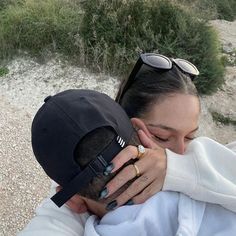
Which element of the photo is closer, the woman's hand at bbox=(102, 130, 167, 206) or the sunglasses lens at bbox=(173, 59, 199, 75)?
the woman's hand at bbox=(102, 130, 167, 206)

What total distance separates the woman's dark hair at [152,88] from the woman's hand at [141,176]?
0.30 meters

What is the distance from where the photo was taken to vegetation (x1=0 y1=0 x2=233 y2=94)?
541cm

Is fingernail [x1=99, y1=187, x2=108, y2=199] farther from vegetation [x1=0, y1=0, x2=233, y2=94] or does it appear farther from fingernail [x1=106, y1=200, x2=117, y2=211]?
vegetation [x1=0, y1=0, x2=233, y2=94]

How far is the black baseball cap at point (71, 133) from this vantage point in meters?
1.14

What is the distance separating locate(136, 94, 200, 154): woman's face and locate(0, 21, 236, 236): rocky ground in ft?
7.72

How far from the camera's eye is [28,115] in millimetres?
4875

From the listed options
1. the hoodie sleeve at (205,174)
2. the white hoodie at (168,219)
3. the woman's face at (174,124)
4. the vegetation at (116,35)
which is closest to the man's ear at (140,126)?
the woman's face at (174,124)

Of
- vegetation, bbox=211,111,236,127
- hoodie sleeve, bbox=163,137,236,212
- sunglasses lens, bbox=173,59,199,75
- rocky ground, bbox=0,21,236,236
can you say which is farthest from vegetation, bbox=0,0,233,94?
hoodie sleeve, bbox=163,137,236,212

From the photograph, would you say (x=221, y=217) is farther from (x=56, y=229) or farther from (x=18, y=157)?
(x=18, y=157)

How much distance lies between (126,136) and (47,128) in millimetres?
192

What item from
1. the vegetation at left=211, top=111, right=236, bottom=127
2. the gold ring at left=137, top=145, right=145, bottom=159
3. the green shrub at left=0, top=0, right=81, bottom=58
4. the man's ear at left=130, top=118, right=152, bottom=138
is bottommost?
the vegetation at left=211, top=111, right=236, bottom=127

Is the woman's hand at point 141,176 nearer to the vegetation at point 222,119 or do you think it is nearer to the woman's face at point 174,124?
the woman's face at point 174,124

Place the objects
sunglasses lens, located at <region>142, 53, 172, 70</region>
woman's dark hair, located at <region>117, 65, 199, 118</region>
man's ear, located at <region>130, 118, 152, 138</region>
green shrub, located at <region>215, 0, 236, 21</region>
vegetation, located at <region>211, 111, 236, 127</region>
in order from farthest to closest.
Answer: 1. green shrub, located at <region>215, 0, 236, 21</region>
2. vegetation, located at <region>211, 111, 236, 127</region>
3. sunglasses lens, located at <region>142, 53, 172, 70</region>
4. woman's dark hair, located at <region>117, 65, 199, 118</region>
5. man's ear, located at <region>130, 118, 152, 138</region>

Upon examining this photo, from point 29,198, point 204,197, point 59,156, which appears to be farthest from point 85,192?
point 29,198
